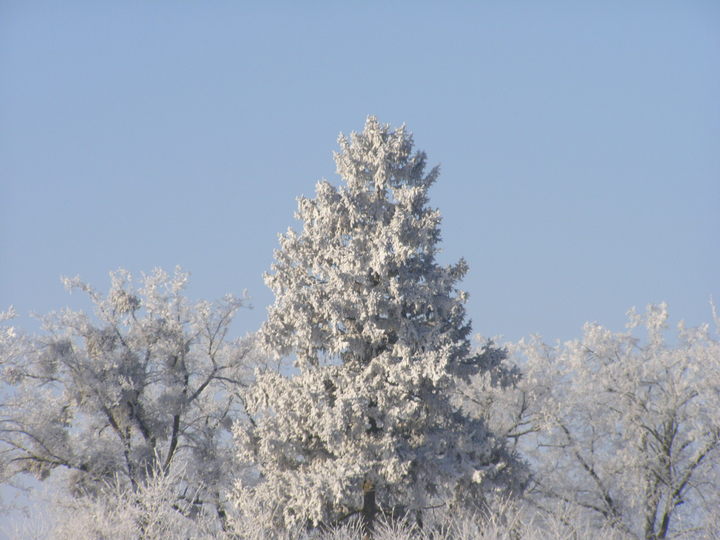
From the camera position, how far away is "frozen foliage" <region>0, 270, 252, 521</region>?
106 feet

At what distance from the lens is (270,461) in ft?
81.7

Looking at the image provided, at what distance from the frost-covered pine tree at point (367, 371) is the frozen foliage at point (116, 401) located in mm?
8510

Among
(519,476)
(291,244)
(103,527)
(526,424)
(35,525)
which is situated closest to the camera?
(35,525)

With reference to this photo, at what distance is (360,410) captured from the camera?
23297 mm

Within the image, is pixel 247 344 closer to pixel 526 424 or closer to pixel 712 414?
pixel 526 424

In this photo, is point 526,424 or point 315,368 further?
point 526,424

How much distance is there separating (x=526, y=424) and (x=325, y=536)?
14894 mm

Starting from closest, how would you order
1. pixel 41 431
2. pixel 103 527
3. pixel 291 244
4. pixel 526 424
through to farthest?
pixel 103 527, pixel 291 244, pixel 41 431, pixel 526 424

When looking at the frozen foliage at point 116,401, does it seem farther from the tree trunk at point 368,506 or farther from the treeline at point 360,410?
the tree trunk at point 368,506

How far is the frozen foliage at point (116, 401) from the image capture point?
3244 cm

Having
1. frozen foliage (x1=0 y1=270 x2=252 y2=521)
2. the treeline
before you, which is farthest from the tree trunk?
frozen foliage (x1=0 y1=270 x2=252 y2=521)

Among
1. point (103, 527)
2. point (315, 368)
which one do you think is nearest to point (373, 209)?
point (315, 368)

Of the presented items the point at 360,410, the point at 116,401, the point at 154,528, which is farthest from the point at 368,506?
the point at 116,401

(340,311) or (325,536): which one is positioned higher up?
(340,311)
